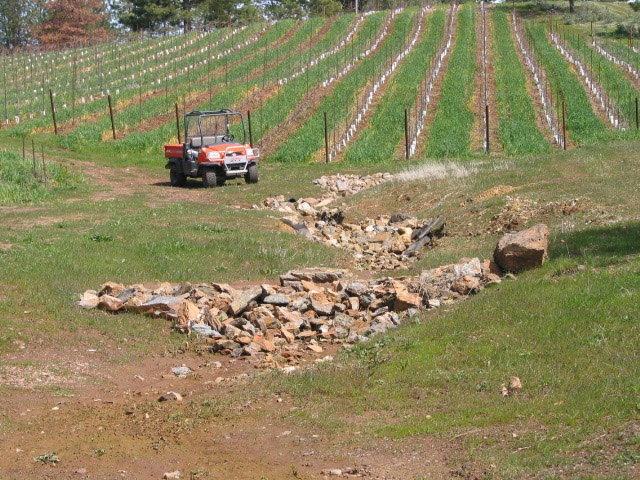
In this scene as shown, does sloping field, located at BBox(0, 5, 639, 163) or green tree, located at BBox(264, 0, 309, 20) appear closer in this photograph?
sloping field, located at BBox(0, 5, 639, 163)

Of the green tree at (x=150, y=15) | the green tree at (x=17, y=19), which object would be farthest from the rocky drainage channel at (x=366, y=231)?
the green tree at (x=17, y=19)

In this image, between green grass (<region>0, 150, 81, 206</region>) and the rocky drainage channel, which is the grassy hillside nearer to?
green grass (<region>0, 150, 81, 206</region>)

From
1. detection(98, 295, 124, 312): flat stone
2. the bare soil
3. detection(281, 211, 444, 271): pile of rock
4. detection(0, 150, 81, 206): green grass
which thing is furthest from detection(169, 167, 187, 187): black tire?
the bare soil

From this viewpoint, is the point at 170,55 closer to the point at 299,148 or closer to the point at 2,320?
the point at 299,148

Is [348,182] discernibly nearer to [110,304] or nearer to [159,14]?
[110,304]

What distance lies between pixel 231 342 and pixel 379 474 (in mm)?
5307

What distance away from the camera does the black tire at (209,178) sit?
91.1 ft

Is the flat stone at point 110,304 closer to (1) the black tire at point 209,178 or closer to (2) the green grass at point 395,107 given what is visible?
(1) the black tire at point 209,178

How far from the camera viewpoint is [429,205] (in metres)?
22.5

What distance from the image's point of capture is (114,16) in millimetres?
98875

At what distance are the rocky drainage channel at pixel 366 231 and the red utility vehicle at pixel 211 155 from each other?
2.77m

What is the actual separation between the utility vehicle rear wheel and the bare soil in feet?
52.3

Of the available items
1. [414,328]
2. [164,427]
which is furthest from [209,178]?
[164,427]

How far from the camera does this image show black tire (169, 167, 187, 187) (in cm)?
2894
